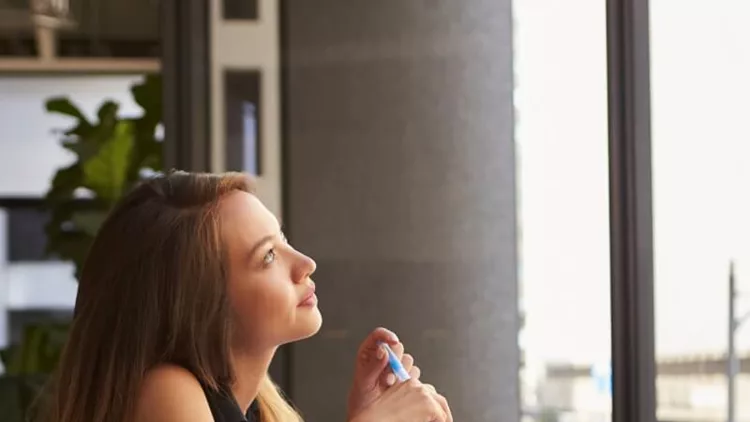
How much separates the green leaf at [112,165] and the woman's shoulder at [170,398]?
7.15ft

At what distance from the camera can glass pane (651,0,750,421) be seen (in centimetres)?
132

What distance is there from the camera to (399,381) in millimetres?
860

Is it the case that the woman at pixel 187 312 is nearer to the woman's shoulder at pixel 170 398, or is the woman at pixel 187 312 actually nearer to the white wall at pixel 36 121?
the woman's shoulder at pixel 170 398

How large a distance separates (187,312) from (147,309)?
3 centimetres

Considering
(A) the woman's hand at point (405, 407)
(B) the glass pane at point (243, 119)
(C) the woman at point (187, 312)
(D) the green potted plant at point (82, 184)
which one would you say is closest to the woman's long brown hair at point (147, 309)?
(C) the woman at point (187, 312)

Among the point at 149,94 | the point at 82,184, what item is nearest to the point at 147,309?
the point at 149,94

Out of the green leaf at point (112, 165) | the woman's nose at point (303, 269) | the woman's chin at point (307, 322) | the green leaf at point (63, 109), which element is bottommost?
the woman's chin at point (307, 322)

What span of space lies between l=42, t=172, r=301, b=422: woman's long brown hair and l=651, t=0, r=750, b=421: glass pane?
0.76 m

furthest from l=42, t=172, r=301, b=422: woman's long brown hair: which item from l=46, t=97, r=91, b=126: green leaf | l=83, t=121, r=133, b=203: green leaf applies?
l=46, t=97, r=91, b=126: green leaf

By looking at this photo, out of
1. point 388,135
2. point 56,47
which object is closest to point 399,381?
point 388,135

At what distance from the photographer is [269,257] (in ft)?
2.74

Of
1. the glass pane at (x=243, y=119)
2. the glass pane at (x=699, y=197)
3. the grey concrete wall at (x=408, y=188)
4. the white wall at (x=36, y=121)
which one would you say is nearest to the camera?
the glass pane at (x=699, y=197)

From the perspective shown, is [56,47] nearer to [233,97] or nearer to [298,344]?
[233,97]

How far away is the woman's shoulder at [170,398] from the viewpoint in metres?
0.76
